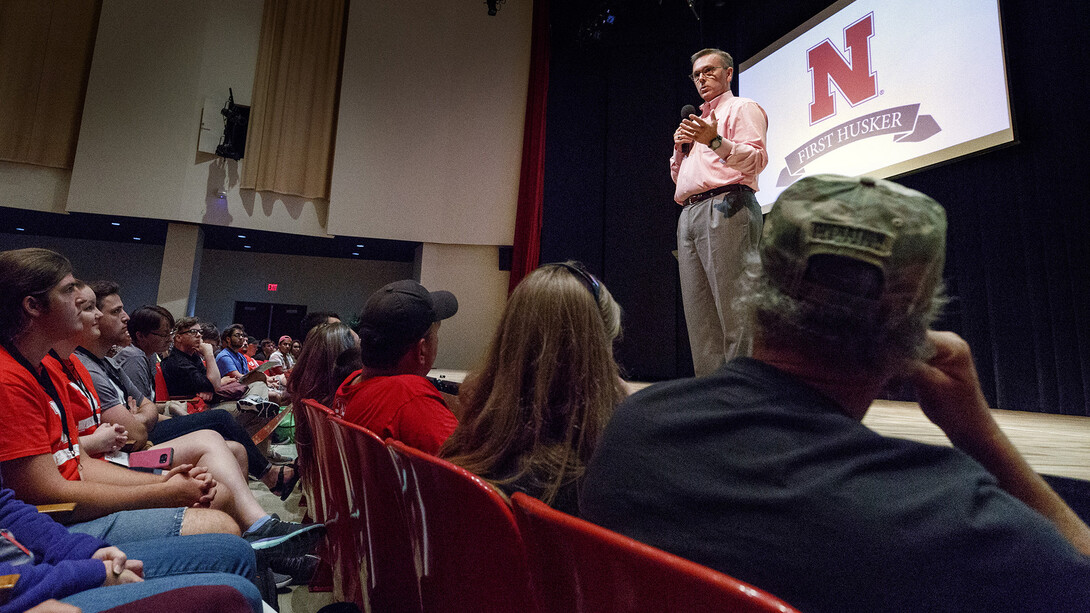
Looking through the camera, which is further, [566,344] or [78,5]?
[78,5]

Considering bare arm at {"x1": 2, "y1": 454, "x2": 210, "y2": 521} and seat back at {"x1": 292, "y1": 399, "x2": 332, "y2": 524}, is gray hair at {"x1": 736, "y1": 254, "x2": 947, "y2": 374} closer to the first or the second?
seat back at {"x1": 292, "y1": 399, "x2": 332, "y2": 524}

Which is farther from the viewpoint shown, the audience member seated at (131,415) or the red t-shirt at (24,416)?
the audience member seated at (131,415)

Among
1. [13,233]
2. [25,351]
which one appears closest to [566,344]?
[25,351]

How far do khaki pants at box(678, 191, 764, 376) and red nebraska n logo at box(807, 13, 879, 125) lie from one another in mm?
2611

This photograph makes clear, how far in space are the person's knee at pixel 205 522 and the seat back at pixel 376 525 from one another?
57cm

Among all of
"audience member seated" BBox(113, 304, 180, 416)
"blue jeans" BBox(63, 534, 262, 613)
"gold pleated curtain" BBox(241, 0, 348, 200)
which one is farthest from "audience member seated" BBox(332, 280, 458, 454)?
"gold pleated curtain" BBox(241, 0, 348, 200)

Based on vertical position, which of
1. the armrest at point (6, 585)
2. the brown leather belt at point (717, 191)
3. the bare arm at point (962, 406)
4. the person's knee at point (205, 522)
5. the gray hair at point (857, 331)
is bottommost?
the person's knee at point (205, 522)

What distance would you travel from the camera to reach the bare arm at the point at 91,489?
131 centimetres

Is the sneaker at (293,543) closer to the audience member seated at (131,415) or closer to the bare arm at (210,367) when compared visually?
the audience member seated at (131,415)

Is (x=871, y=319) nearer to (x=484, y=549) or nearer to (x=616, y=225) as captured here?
(x=484, y=549)

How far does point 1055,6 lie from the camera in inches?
123

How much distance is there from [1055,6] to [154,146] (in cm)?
853

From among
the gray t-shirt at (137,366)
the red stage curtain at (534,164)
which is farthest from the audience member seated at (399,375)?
the red stage curtain at (534,164)

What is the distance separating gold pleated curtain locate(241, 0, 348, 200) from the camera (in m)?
7.12
